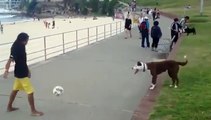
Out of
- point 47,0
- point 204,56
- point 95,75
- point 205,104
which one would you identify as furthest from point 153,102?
point 47,0

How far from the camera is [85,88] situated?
32.3ft

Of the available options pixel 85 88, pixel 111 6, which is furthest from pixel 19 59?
pixel 111 6

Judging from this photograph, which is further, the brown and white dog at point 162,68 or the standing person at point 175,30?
the standing person at point 175,30

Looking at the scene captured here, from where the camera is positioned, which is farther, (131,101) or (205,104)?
(131,101)

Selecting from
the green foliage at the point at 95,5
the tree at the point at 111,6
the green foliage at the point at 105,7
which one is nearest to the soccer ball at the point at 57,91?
the tree at the point at 111,6

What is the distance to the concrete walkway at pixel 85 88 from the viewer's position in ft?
25.2

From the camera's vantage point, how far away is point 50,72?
12.0m

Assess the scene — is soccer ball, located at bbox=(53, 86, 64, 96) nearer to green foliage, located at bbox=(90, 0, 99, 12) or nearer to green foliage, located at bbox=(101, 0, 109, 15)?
green foliage, located at bbox=(101, 0, 109, 15)

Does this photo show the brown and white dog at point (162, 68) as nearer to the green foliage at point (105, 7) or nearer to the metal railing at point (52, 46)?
the metal railing at point (52, 46)

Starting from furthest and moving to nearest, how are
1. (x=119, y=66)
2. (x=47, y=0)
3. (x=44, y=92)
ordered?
(x=47, y=0) < (x=119, y=66) < (x=44, y=92)

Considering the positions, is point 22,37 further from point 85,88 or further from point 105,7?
point 105,7

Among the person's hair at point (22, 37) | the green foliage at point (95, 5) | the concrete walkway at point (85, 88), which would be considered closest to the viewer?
the person's hair at point (22, 37)

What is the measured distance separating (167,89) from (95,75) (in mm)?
3170

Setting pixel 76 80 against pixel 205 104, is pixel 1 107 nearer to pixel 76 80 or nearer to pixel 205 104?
pixel 76 80
